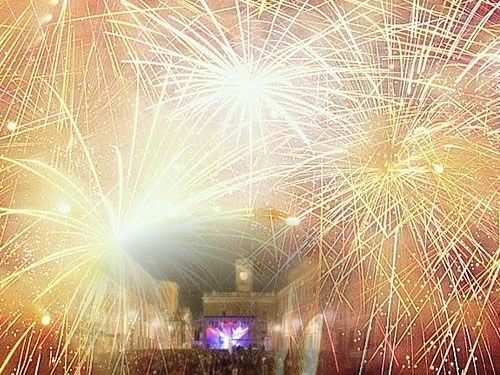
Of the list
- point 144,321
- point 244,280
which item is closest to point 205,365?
point 144,321

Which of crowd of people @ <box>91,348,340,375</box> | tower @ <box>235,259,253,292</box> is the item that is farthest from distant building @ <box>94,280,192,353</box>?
tower @ <box>235,259,253,292</box>

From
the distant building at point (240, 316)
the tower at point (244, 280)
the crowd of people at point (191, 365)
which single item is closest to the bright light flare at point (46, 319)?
the crowd of people at point (191, 365)

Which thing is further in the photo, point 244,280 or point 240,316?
point 244,280

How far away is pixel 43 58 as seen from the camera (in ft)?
21.0

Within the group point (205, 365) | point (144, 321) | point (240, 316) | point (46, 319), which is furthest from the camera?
point (240, 316)

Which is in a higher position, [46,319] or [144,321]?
[144,321]

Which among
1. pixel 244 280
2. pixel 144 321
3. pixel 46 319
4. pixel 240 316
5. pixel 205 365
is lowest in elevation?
pixel 46 319

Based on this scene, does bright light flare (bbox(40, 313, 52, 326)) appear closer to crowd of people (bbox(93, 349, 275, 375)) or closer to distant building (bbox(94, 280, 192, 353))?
crowd of people (bbox(93, 349, 275, 375))

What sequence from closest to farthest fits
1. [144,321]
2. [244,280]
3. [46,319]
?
[46,319] → [144,321] → [244,280]

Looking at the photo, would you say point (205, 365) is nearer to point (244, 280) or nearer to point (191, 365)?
point (191, 365)

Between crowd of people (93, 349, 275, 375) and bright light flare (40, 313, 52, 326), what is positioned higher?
crowd of people (93, 349, 275, 375)

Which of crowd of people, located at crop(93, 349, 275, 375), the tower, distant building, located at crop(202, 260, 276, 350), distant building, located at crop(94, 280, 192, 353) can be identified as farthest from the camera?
the tower

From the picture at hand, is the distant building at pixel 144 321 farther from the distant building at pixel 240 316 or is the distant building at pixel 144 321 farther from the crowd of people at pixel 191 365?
the distant building at pixel 240 316

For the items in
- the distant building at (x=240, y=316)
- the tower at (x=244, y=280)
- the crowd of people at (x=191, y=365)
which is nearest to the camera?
the crowd of people at (x=191, y=365)
